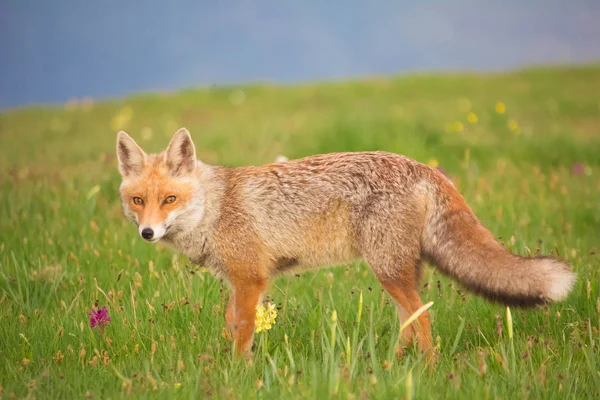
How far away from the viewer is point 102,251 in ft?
25.0

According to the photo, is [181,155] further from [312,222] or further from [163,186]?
[312,222]

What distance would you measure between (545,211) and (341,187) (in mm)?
4648

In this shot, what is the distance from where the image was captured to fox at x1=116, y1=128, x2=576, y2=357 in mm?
5082

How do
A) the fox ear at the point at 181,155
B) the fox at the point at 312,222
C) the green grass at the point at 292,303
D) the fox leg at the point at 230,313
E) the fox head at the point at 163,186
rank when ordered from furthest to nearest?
1. the fox ear at the point at 181,155
2. the fox leg at the point at 230,313
3. the fox head at the point at 163,186
4. the fox at the point at 312,222
5. the green grass at the point at 292,303

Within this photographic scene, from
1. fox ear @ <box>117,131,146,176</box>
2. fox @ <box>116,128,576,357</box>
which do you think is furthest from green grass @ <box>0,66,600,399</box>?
fox ear @ <box>117,131,146,176</box>

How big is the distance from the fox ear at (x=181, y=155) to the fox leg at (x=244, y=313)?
1.10 metres

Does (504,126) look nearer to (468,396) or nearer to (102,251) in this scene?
(102,251)

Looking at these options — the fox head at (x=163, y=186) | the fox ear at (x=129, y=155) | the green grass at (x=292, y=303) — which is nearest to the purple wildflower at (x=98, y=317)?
the green grass at (x=292, y=303)

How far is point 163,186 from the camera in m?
5.45

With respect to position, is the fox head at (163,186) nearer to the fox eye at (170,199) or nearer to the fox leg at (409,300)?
the fox eye at (170,199)

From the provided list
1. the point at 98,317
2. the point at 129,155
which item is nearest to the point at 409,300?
the point at 98,317

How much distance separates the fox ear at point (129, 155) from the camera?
572 cm

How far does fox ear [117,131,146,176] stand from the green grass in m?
0.99

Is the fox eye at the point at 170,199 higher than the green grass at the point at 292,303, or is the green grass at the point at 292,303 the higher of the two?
the fox eye at the point at 170,199
